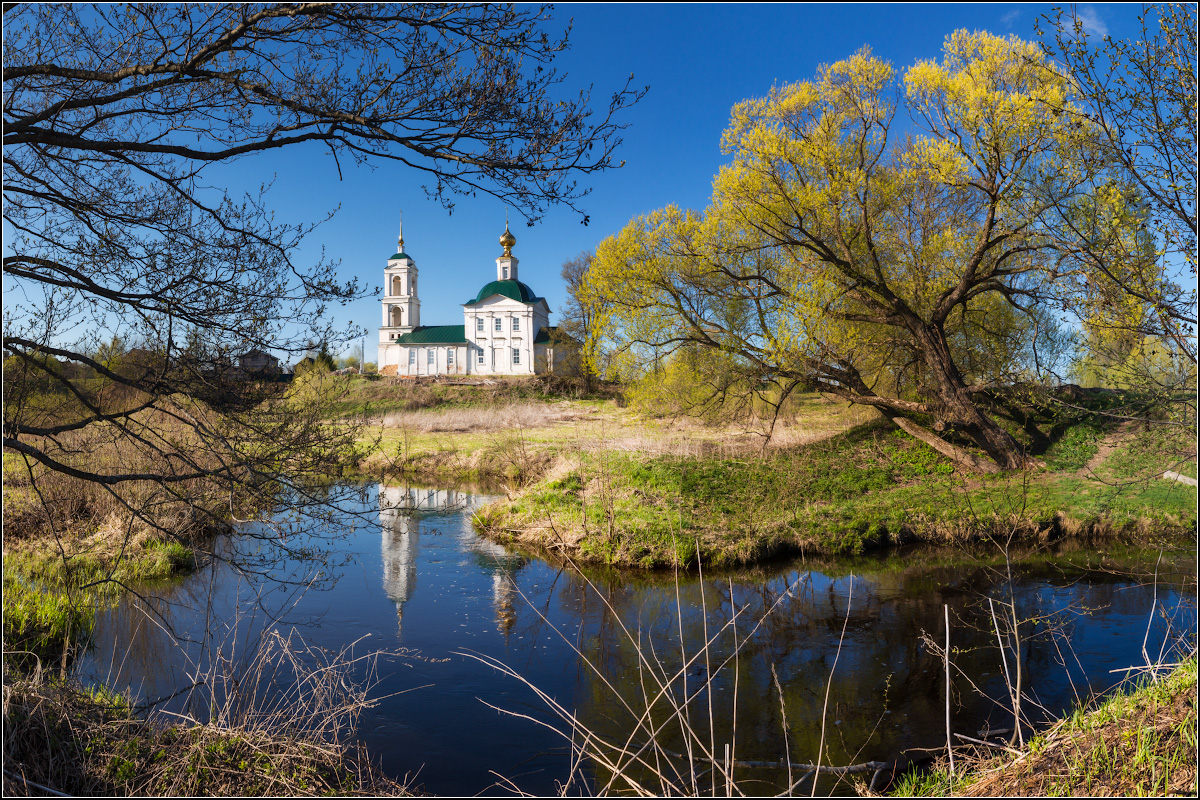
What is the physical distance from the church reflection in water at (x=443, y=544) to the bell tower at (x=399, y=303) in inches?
1535

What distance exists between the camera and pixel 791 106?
14734mm

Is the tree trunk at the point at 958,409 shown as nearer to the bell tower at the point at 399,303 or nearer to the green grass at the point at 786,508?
the green grass at the point at 786,508

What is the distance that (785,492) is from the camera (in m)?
12.4

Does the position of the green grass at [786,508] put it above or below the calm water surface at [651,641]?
above

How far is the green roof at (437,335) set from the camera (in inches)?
2098

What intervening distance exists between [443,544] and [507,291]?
4231cm

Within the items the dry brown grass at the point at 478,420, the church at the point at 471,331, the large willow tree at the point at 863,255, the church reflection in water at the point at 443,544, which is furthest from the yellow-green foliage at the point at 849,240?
the church at the point at 471,331

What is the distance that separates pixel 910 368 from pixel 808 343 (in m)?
4.59

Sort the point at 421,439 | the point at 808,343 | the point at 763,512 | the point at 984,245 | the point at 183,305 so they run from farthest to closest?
the point at 421,439 → the point at 808,343 → the point at 984,245 → the point at 763,512 → the point at 183,305

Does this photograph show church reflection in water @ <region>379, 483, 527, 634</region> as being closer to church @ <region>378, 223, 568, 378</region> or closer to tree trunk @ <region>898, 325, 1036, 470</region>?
tree trunk @ <region>898, 325, 1036, 470</region>

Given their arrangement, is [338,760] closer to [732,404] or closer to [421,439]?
[732,404]

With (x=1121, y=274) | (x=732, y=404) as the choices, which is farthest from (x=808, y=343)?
(x=1121, y=274)

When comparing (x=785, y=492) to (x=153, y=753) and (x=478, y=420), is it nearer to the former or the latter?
(x=153, y=753)

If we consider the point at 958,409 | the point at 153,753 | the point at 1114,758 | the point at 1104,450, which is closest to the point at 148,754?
the point at 153,753
